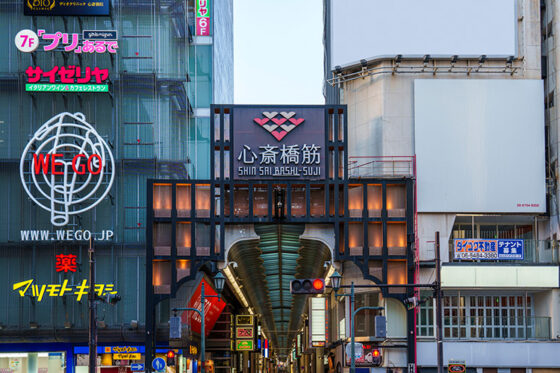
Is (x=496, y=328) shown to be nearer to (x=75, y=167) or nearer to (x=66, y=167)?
(x=75, y=167)

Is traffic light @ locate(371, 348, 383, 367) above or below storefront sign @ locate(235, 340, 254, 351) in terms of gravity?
above

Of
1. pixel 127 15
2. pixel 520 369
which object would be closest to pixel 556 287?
pixel 520 369

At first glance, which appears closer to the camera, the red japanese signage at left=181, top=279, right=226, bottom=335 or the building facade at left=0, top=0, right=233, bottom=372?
the building facade at left=0, top=0, right=233, bottom=372

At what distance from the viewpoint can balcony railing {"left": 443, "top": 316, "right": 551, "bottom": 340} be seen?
45.8 m

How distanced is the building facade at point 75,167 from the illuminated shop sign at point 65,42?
61 mm

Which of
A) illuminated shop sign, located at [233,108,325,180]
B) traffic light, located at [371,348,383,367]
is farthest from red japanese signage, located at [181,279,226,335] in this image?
traffic light, located at [371,348,383,367]

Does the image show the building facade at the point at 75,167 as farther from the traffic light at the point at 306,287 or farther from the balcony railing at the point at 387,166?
the traffic light at the point at 306,287

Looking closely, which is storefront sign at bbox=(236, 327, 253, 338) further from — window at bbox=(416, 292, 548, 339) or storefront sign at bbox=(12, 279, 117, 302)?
window at bbox=(416, 292, 548, 339)

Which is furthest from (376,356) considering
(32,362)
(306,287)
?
(32,362)

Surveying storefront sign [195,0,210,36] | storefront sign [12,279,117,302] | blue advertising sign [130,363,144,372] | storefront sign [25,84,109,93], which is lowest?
blue advertising sign [130,363,144,372]

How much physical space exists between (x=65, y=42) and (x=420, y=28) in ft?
68.5

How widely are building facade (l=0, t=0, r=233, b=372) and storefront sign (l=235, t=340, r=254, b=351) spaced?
21.1 metres

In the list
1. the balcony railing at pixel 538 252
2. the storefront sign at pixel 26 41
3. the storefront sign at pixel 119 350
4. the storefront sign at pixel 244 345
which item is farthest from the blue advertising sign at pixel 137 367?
the storefront sign at pixel 244 345

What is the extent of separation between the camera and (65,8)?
1938 inches
